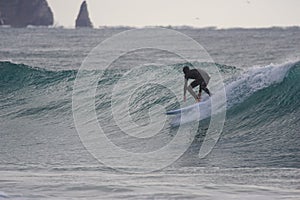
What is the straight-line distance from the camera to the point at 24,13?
455ft

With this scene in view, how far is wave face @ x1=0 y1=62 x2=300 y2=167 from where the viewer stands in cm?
1122

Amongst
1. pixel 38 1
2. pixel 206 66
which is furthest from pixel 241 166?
pixel 38 1

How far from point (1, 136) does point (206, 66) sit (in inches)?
426

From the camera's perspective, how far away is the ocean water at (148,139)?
8.34 metres

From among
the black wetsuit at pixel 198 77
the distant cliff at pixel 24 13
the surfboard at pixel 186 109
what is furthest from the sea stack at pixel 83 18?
the black wetsuit at pixel 198 77

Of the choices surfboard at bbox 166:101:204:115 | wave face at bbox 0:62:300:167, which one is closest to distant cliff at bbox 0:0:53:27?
wave face at bbox 0:62:300:167

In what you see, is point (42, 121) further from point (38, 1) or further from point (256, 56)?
point (38, 1)

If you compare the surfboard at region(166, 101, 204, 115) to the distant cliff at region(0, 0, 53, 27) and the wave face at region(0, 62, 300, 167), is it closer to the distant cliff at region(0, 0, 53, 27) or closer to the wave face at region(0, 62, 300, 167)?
the wave face at region(0, 62, 300, 167)

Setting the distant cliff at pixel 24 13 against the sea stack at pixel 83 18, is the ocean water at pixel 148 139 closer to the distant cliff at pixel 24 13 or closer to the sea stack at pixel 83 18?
the sea stack at pixel 83 18

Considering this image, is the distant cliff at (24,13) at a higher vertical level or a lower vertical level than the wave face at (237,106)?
higher

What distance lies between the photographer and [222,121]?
539 inches

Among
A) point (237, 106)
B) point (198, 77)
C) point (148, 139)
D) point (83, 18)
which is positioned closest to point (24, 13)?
point (83, 18)

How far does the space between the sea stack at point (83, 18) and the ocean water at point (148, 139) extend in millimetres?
117501

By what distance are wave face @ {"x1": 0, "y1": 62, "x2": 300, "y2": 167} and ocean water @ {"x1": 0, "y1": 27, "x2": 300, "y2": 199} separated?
0.08ft
